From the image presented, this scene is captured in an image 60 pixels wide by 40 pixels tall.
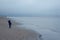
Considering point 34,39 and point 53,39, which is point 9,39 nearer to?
point 34,39

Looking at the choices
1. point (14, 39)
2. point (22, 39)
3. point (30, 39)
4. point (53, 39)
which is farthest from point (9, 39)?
point (53, 39)

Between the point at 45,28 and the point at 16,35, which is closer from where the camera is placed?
the point at 16,35

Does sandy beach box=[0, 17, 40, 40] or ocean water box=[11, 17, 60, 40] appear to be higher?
sandy beach box=[0, 17, 40, 40]

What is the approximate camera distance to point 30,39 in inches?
556

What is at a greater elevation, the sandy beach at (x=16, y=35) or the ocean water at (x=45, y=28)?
the sandy beach at (x=16, y=35)

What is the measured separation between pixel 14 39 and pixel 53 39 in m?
10.6

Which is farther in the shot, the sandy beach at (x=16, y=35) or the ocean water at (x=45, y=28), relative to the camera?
the ocean water at (x=45, y=28)

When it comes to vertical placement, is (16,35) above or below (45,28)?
above

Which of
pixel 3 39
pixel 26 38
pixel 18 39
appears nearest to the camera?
pixel 3 39

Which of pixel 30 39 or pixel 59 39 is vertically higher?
pixel 30 39

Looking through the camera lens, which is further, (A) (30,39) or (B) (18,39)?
(A) (30,39)

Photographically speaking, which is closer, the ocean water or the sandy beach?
the sandy beach

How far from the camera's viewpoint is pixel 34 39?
14.5 meters

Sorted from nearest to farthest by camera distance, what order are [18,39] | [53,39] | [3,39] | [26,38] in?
[3,39], [18,39], [26,38], [53,39]
